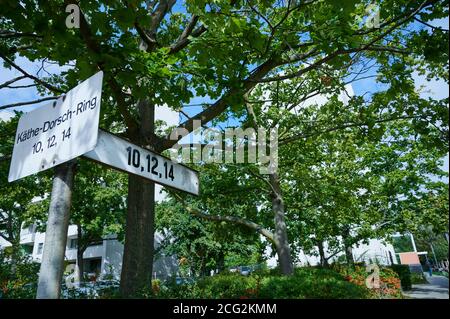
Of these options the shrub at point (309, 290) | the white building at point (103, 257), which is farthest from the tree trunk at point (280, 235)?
the white building at point (103, 257)

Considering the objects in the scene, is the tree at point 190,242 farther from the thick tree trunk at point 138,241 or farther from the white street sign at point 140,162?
the white street sign at point 140,162

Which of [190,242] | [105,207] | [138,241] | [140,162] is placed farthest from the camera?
[190,242]

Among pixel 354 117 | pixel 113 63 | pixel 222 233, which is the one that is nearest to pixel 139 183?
pixel 113 63

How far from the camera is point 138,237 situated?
5.44 m

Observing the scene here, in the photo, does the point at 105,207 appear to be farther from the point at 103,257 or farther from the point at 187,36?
the point at 187,36

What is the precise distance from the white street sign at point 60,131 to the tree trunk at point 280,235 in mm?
11302

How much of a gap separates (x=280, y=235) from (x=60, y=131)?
1158 cm

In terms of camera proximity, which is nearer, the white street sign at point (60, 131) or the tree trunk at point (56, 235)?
the tree trunk at point (56, 235)

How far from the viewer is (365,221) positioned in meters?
22.5

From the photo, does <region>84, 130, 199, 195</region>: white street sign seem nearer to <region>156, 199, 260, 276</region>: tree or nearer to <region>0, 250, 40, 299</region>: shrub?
<region>0, 250, 40, 299</region>: shrub

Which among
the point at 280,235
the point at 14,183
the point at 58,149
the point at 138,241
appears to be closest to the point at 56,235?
the point at 58,149

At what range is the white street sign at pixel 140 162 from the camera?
2768mm

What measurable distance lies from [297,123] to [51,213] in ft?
31.3
